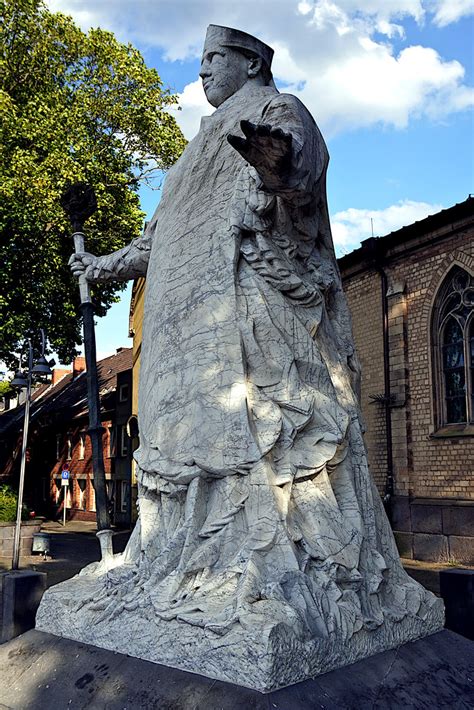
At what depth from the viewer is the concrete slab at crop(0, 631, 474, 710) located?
2.55 meters

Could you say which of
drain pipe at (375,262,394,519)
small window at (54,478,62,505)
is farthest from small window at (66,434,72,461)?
drain pipe at (375,262,394,519)

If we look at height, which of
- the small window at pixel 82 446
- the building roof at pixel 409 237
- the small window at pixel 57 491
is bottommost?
the small window at pixel 57 491

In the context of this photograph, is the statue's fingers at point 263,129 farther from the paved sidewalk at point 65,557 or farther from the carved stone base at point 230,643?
the paved sidewalk at point 65,557

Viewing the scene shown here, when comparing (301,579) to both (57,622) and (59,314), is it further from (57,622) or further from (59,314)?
(59,314)

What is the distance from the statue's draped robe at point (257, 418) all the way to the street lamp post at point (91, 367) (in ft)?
2.14

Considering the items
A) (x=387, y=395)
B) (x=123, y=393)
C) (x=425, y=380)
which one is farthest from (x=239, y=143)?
(x=123, y=393)

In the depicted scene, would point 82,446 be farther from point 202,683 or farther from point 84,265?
point 202,683

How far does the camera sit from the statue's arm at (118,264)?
4.53 m

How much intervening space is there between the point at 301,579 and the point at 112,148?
18.8 m

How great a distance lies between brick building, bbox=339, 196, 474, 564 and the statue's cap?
12.7 meters

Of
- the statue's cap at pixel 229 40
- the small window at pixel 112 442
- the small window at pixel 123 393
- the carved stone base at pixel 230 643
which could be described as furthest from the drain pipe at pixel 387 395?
the small window at pixel 112 442

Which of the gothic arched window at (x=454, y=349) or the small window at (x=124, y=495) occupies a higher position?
the gothic arched window at (x=454, y=349)

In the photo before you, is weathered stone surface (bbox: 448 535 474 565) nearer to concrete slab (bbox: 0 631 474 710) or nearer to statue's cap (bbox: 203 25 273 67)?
concrete slab (bbox: 0 631 474 710)

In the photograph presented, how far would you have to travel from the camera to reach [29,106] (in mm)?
18547
